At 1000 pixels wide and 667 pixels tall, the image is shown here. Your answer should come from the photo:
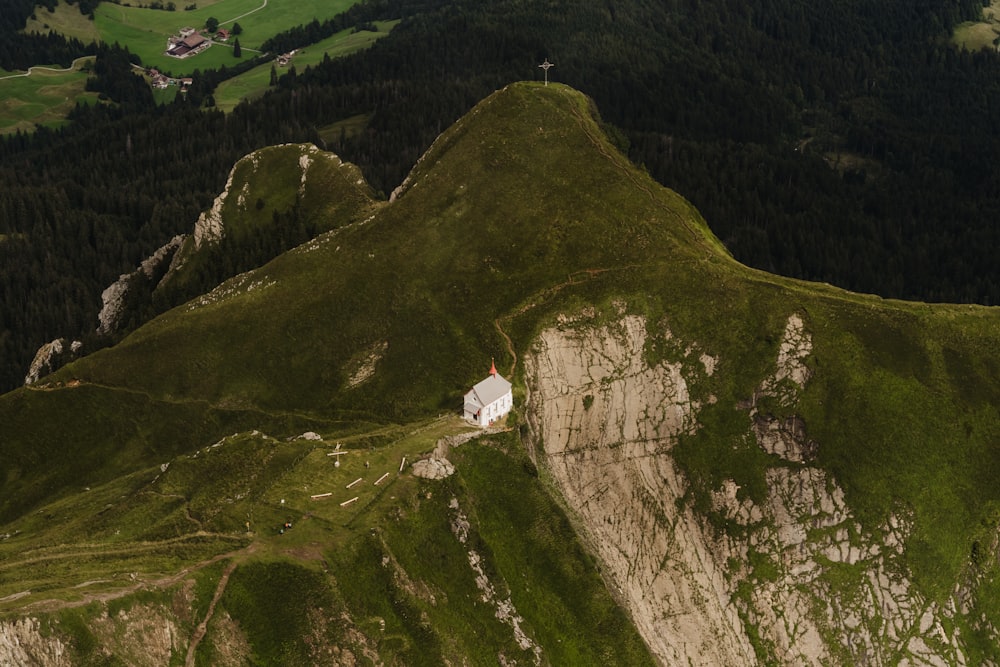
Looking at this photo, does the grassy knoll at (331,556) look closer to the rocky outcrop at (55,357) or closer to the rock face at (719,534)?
the rock face at (719,534)

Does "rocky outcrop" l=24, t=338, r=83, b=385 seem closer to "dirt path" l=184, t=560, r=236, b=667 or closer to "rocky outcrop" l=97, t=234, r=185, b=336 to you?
"rocky outcrop" l=97, t=234, r=185, b=336

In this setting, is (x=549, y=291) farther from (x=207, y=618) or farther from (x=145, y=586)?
(x=145, y=586)

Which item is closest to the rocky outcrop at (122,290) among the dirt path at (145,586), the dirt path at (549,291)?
the dirt path at (549,291)

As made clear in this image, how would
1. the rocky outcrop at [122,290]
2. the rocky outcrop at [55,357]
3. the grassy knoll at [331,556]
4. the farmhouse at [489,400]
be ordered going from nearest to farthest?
the grassy knoll at [331,556]
the farmhouse at [489,400]
the rocky outcrop at [55,357]
the rocky outcrop at [122,290]

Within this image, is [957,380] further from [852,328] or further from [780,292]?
[780,292]

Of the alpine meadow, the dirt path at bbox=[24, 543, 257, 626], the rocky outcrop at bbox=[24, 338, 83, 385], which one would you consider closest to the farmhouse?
the alpine meadow

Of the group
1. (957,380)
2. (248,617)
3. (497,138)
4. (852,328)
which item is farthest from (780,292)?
(248,617)

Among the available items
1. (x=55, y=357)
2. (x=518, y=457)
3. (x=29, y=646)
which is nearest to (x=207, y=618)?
(x=29, y=646)
